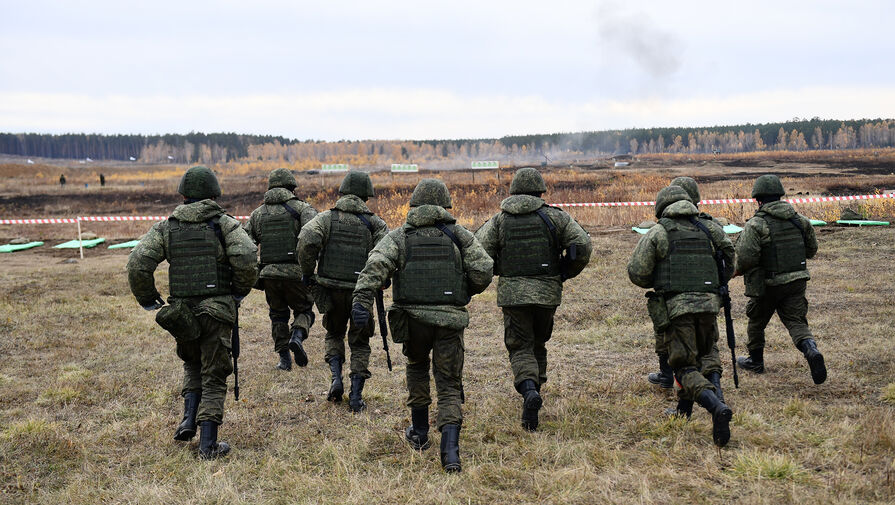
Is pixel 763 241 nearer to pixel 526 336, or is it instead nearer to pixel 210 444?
pixel 526 336

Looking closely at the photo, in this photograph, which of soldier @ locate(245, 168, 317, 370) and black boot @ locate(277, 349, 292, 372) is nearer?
soldier @ locate(245, 168, 317, 370)

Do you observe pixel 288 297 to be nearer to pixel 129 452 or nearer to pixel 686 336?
pixel 129 452

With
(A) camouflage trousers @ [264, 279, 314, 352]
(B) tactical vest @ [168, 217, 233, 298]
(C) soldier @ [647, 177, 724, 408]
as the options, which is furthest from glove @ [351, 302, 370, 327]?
(A) camouflage trousers @ [264, 279, 314, 352]

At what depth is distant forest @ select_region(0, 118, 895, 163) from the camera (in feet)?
462

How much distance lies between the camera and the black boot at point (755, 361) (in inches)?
310

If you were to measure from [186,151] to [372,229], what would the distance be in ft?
545

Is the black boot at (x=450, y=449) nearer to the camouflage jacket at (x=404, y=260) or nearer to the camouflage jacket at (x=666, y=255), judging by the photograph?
the camouflage jacket at (x=404, y=260)

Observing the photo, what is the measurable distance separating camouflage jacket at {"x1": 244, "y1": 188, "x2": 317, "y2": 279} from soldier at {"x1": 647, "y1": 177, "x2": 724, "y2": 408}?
4.39 metres

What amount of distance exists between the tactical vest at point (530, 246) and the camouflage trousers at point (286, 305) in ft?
10.4

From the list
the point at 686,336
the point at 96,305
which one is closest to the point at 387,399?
the point at 686,336

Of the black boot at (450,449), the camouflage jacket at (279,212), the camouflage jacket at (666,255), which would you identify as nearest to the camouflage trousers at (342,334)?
the camouflage jacket at (279,212)

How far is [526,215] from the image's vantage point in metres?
6.45

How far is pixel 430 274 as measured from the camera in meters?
5.46

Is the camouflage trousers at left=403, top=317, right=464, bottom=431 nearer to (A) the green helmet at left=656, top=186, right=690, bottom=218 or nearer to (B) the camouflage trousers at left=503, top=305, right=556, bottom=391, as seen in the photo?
(B) the camouflage trousers at left=503, top=305, right=556, bottom=391
